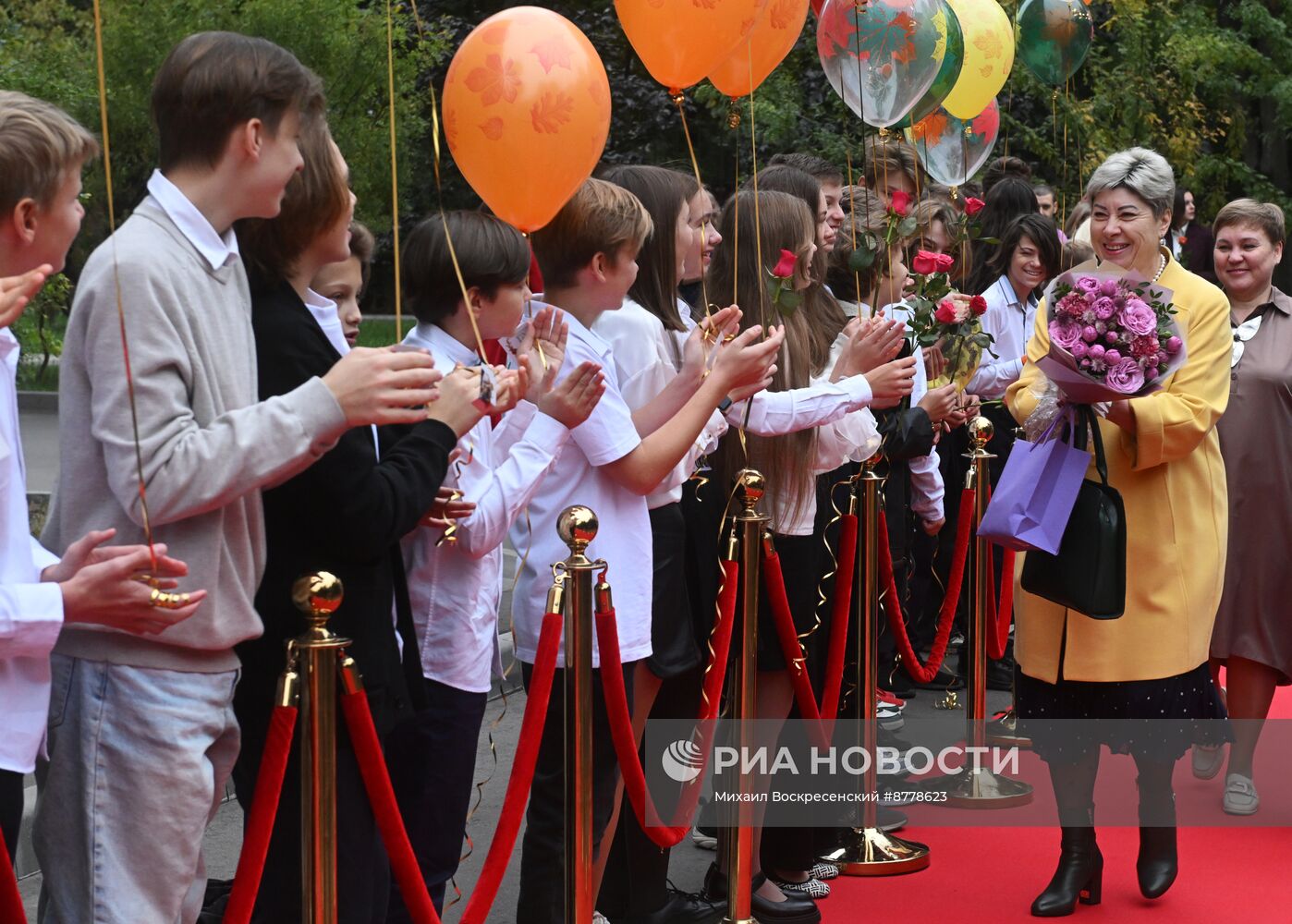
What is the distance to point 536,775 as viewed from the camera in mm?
3736

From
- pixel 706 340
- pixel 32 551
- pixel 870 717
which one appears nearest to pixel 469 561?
pixel 706 340

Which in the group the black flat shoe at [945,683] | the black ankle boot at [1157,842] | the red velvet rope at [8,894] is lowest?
the black flat shoe at [945,683]

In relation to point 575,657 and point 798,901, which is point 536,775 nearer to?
point 575,657

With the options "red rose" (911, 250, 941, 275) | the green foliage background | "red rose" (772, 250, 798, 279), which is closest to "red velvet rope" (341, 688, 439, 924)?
"red rose" (772, 250, 798, 279)

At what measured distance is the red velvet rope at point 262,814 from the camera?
Answer: 258 centimetres

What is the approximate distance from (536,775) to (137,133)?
13.9 meters

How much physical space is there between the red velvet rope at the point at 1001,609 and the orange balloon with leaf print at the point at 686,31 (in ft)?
6.94

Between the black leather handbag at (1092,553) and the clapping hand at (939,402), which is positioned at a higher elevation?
the clapping hand at (939,402)

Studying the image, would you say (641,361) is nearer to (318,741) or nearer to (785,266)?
(785,266)

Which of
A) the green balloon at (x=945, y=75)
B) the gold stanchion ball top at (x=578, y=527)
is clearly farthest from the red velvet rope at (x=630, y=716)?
the green balloon at (x=945, y=75)

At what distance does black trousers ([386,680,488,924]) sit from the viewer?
3262 mm

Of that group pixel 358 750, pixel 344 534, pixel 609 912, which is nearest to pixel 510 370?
pixel 344 534

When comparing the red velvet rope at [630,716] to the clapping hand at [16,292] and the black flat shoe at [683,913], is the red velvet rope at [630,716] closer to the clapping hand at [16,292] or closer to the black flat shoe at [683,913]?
the black flat shoe at [683,913]

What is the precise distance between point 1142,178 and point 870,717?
1.83m
